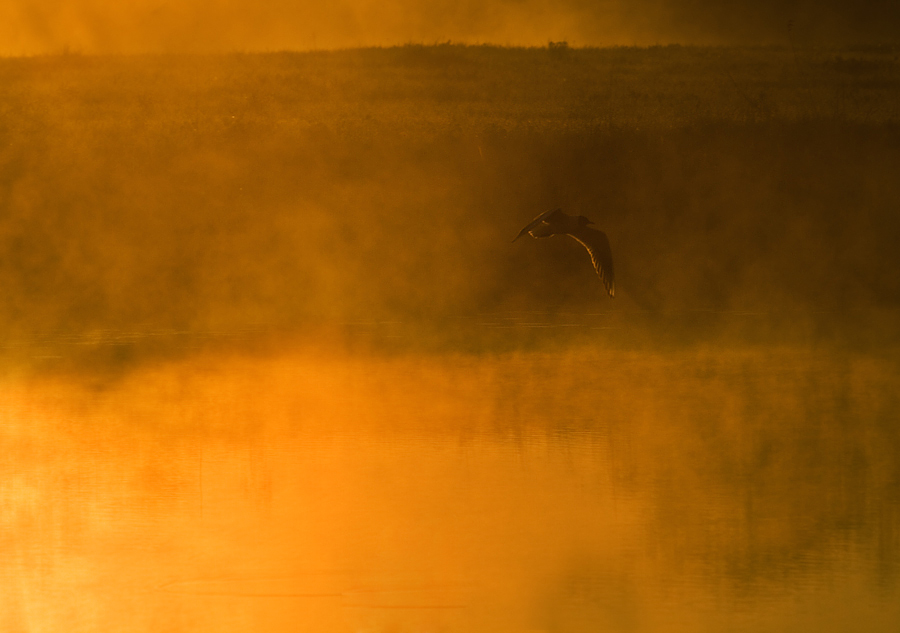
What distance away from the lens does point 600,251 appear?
130cm

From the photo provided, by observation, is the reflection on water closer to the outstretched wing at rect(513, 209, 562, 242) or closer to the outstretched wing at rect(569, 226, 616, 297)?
the outstretched wing at rect(569, 226, 616, 297)

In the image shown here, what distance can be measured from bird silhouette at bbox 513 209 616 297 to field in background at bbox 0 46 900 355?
0.03 metres

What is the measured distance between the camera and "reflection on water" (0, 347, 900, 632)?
121 cm

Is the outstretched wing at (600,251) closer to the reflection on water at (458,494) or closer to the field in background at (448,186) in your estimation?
the field in background at (448,186)

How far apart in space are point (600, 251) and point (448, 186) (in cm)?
34

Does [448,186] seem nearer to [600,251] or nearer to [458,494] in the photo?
[600,251]

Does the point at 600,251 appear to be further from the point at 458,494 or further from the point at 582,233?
the point at 458,494

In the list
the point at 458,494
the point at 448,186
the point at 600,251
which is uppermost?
the point at 448,186

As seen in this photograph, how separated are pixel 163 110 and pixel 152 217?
0.74ft

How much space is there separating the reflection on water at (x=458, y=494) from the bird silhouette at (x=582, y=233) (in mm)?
173

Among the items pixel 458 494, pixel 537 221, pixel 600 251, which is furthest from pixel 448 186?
pixel 458 494

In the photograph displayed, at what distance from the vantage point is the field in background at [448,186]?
131 centimetres

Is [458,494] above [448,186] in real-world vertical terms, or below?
below

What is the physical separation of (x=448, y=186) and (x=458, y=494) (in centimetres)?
63
